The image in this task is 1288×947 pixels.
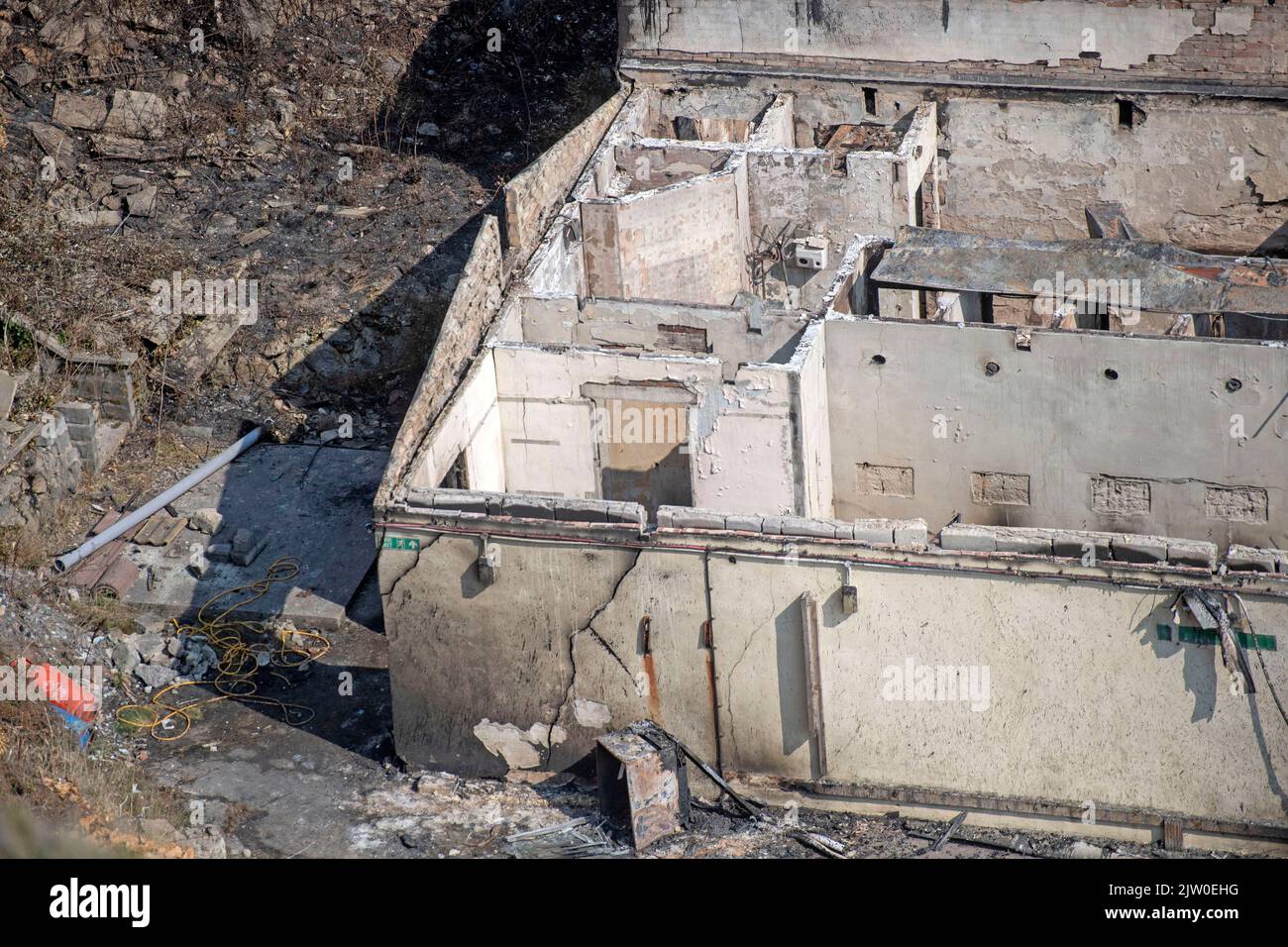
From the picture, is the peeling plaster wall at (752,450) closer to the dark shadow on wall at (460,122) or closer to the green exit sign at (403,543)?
the green exit sign at (403,543)

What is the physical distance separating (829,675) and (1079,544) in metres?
2.38

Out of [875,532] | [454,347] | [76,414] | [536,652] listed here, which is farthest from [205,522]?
[875,532]

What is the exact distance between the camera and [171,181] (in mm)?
22734

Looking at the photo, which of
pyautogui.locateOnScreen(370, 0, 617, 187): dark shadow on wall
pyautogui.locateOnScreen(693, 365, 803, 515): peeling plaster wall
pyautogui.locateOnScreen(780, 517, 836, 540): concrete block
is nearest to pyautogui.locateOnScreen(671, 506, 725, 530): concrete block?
pyautogui.locateOnScreen(780, 517, 836, 540): concrete block

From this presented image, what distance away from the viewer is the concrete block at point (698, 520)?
1430 cm

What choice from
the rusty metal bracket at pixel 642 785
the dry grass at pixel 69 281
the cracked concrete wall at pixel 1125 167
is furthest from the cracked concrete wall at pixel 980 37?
the rusty metal bracket at pixel 642 785

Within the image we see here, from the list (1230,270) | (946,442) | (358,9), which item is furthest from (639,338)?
(358,9)

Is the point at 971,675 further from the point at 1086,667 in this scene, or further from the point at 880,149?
the point at 880,149

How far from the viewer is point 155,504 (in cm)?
1850

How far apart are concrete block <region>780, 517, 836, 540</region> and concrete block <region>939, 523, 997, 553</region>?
3.05 feet

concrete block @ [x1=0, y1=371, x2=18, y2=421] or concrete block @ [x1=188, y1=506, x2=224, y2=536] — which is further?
concrete block @ [x1=188, y1=506, x2=224, y2=536]

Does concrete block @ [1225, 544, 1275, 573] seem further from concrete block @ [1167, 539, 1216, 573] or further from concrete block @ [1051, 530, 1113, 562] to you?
concrete block @ [1051, 530, 1113, 562]

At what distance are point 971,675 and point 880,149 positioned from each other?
29.7ft

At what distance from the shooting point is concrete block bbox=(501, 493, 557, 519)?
572 inches
